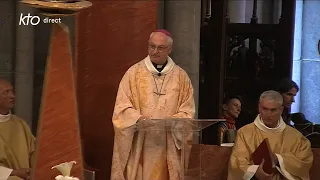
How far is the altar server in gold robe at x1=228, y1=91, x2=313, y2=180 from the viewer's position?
295 inches

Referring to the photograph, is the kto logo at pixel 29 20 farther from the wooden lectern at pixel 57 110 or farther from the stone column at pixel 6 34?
the wooden lectern at pixel 57 110

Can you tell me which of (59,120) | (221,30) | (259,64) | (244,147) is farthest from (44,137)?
(259,64)

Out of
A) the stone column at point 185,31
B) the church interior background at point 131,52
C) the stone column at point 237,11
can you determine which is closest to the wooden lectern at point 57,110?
the church interior background at point 131,52

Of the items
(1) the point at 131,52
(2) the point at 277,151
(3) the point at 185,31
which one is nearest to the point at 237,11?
(3) the point at 185,31

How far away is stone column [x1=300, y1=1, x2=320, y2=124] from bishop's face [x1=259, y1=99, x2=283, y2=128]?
317 centimetres

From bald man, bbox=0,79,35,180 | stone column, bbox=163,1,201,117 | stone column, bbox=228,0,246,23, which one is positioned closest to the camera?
bald man, bbox=0,79,35,180

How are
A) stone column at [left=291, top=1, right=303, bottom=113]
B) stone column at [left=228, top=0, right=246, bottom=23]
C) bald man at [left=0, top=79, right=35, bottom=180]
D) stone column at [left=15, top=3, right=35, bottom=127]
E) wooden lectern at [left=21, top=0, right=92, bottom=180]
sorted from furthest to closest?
stone column at [left=291, top=1, right=303, bottom=113]
stone column at [left=228, top=0, right=246, bottom=23]
stone column at [left=15, top=3, right=35, bottom=127]
bald man at [left=0, top=79, right=35, bottom=180]
wooden lectern at [left=21, top=0, right=92, bottom=180]

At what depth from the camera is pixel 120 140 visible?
7.67 m

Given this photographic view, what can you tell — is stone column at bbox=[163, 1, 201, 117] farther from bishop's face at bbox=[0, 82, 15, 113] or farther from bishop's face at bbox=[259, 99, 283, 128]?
bishop's face at bbox=[0, 82, 15, 113]

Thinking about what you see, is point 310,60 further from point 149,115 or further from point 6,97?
point 6,97

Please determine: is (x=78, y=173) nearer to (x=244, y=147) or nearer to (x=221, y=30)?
(x=244, y=147)

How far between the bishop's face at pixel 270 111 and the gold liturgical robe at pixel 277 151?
2.6 inches

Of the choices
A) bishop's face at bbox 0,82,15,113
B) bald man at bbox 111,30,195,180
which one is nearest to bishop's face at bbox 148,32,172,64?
bald man at bbox 111,30,195,180

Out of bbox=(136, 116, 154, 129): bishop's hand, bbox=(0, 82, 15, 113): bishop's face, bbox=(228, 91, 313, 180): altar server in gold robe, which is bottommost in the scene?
bbox=(228, 91, 313, 180): altar server in gold robe
